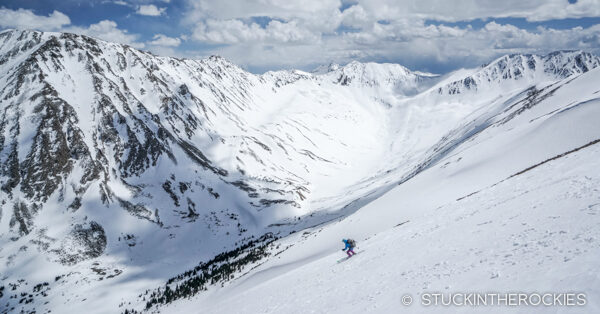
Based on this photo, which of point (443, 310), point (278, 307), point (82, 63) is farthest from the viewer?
point (82, 63)

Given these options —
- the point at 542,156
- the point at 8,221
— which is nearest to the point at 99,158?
the point at 8,221

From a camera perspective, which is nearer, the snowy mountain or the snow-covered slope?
the snow-covered slope

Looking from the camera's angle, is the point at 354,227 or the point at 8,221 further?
the point at 8,221

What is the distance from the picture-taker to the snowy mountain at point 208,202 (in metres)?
20.1

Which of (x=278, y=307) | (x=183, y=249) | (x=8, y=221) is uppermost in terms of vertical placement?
(x=8, y=221)

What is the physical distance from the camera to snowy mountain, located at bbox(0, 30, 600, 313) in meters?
20.1

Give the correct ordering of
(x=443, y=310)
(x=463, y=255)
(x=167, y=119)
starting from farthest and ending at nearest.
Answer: (x=167, y=119) → (x=463, y=255) → (x=443, y=310)

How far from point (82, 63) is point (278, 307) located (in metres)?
194

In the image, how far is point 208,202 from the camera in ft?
480

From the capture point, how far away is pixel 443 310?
42.1 feet

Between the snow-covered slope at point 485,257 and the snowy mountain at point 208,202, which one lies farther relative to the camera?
the snowy mountain at point 208,202

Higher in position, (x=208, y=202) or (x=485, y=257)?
(x=208, y=202)

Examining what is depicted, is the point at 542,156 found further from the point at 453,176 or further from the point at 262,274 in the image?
the point at 262,274

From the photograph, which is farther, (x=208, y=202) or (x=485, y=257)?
(x=208, y=202)
